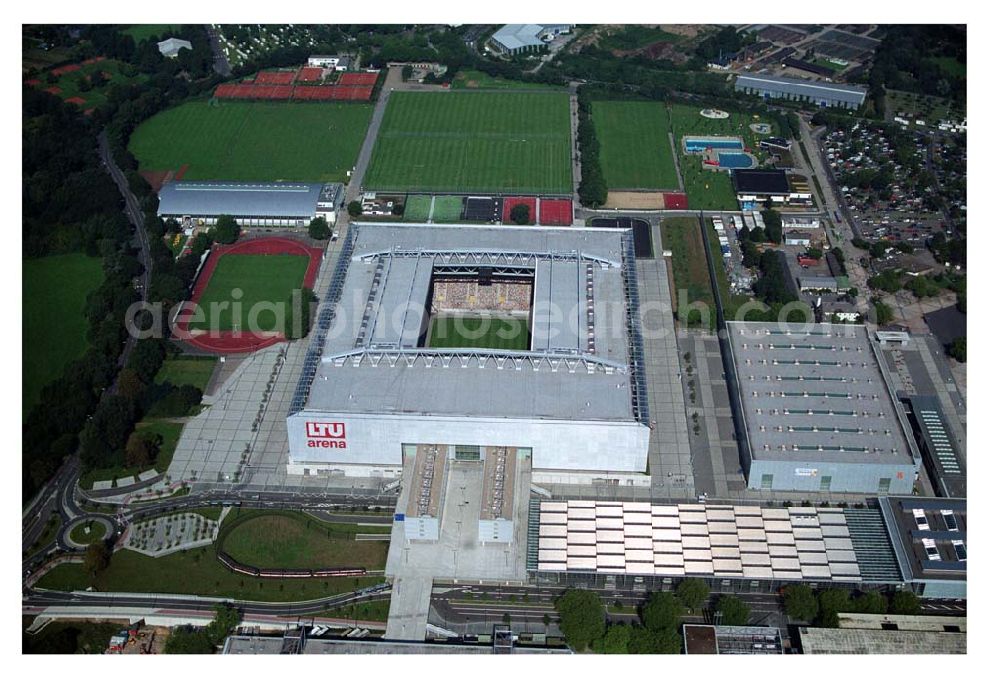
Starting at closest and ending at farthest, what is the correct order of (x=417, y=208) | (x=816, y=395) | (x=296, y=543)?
(x=296, y=543)
(x=816, y=395)
(x=417, y=208)

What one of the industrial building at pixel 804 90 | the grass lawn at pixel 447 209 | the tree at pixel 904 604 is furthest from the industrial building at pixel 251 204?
the tree at pixel 904 604

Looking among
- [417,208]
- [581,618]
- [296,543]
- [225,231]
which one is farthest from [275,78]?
[581,618]

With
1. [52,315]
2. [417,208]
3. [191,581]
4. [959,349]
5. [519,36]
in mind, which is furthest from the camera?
[519,36]

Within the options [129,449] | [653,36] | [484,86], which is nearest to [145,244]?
[129,449]

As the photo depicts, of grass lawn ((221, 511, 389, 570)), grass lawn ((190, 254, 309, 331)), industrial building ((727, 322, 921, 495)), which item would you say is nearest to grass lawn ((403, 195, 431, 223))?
grass lawn ((190, 254, 309, 331))

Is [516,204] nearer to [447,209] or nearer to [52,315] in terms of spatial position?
[447,209]

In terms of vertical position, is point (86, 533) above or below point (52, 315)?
below
